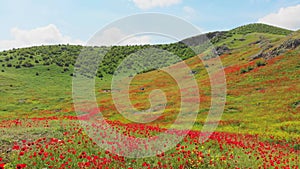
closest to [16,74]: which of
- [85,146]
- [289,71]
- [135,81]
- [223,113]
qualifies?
[135,81]

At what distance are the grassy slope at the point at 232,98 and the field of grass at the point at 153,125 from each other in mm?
90

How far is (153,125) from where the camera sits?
1000 inches

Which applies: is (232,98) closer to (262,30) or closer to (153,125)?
(153,125)

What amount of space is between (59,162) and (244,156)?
7.48 metres

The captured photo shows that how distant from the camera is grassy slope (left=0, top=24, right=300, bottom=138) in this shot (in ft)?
84.5

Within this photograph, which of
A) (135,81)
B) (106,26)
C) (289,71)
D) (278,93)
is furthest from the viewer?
(135,81)

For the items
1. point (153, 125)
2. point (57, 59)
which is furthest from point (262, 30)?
point (153, 125)

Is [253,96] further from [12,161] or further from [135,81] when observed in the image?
[135,81]

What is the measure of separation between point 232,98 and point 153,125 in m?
15.3

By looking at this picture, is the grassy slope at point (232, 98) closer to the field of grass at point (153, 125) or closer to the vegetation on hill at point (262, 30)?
the field of grass at point (153, 125)

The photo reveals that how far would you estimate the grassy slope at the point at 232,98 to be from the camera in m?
25.8

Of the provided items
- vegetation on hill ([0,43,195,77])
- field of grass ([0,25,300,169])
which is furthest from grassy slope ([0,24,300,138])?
vegetation on hill ([0,43,195,77])

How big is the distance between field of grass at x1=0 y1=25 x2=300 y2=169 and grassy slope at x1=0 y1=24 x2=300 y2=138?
0.09 m

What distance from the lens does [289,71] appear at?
41844 millimetres
